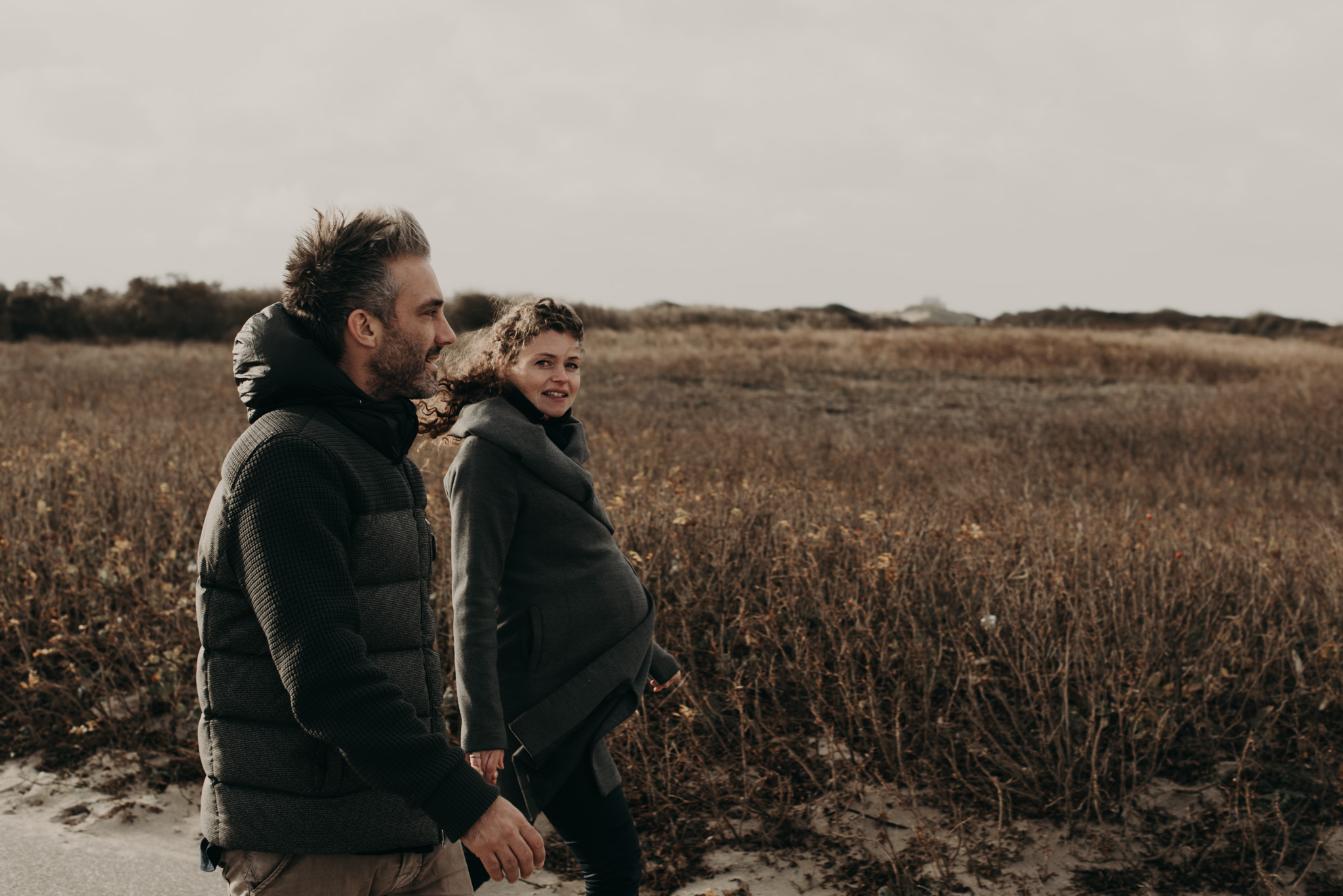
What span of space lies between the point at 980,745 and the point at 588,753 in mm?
2074

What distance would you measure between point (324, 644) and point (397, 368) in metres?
0.52

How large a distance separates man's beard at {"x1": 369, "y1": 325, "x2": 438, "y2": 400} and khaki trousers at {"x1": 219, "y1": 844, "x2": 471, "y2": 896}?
0.80 metres

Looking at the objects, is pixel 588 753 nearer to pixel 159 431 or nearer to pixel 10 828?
pixel 10 828

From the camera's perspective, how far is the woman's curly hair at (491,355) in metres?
2.31

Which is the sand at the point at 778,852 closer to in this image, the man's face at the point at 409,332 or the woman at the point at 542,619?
the woman at the point at 542,619

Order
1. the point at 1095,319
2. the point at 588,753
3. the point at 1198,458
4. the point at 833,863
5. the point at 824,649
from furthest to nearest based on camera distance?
1. the point at 1095,319
2. the point at 1198,458
3. the point at 824,649
4. the point at 833,863
5. the point at 588,753

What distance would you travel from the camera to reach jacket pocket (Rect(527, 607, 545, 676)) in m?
2.13

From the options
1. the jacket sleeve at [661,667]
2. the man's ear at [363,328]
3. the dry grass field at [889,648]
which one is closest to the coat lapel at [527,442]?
the jacket sleeve at [661,667]

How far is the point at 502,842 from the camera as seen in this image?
1.37 m

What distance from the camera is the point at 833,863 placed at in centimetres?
309

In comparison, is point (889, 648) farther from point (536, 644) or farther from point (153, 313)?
point (153, 313)

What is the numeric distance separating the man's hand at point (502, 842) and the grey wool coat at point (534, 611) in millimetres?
636

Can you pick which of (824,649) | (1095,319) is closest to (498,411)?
(824,649)

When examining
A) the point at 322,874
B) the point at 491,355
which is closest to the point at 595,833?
the point at 322,874
